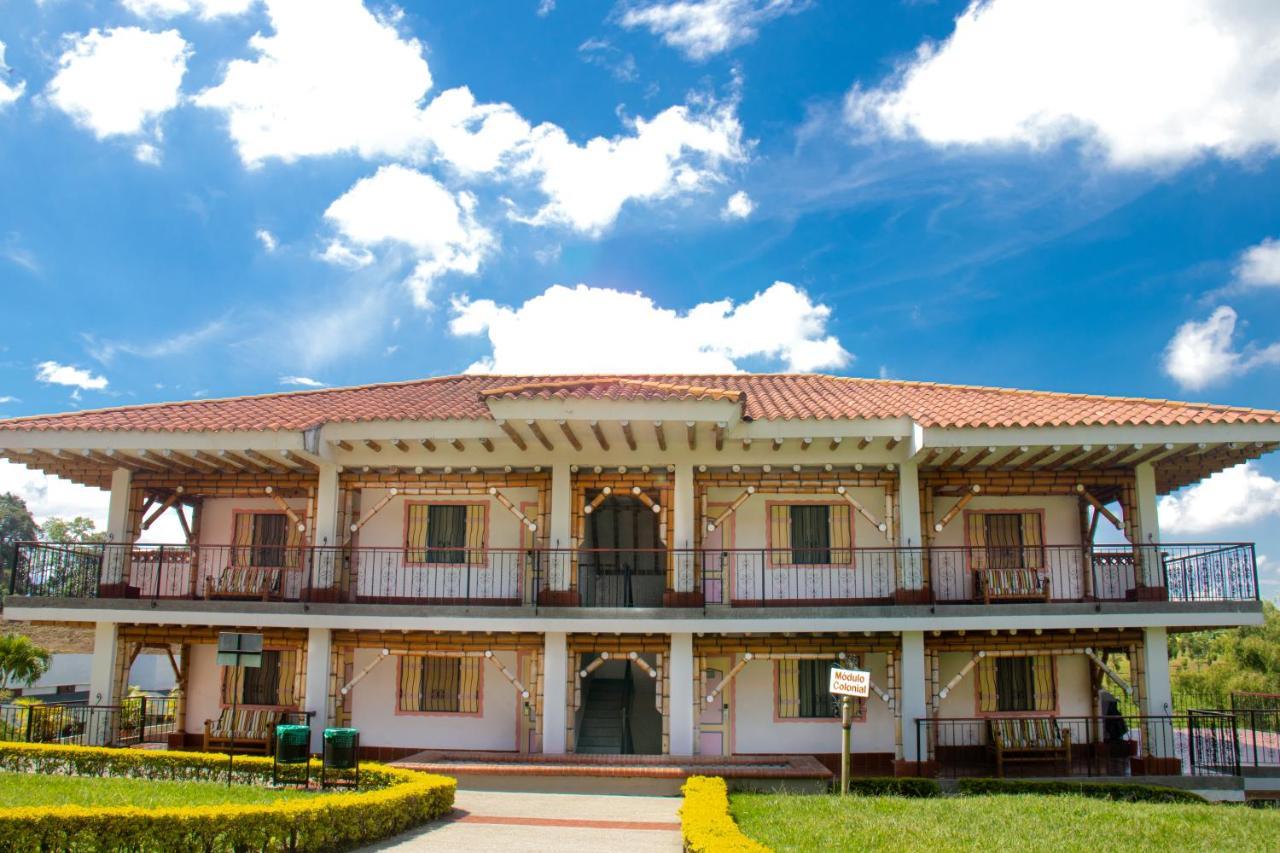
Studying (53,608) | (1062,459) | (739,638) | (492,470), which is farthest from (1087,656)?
(53,608)

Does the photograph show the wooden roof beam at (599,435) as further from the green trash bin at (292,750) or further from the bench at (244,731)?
the bench at (244,731)

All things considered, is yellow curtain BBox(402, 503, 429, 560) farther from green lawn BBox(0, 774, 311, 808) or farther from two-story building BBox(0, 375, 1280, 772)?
green lawn BBox(0, 774, 311, 808)

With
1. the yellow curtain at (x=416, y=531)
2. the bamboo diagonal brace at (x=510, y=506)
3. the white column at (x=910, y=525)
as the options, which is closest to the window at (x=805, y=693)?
the white column at (x=910, y=525)

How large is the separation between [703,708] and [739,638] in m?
1.53

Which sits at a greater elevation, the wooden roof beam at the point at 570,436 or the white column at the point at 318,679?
the wooden roof beam at the point at 570,436

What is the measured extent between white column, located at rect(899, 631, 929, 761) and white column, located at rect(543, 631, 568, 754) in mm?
5836

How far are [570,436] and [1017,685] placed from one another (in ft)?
31.8

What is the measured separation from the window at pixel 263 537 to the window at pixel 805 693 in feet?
31.9

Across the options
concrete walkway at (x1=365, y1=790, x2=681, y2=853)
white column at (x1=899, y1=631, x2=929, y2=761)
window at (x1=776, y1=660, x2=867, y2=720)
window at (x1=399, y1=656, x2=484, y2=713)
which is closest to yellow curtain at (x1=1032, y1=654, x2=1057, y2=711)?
white column at (x1=899, y1=631, x2=929, y2=761)

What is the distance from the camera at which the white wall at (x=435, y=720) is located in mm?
19250

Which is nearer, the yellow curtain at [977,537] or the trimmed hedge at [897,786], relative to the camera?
the trimmed hedge at [897,786]

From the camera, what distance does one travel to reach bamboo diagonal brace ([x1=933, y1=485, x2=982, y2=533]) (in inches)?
725

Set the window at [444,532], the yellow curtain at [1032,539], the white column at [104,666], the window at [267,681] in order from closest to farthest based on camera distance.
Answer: the white column at [104,666] → the yellow curtain at [1032,539] → the window at [444,532] → the window at [267,681]

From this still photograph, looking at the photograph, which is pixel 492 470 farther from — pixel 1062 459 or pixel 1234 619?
pixel 1234 619
